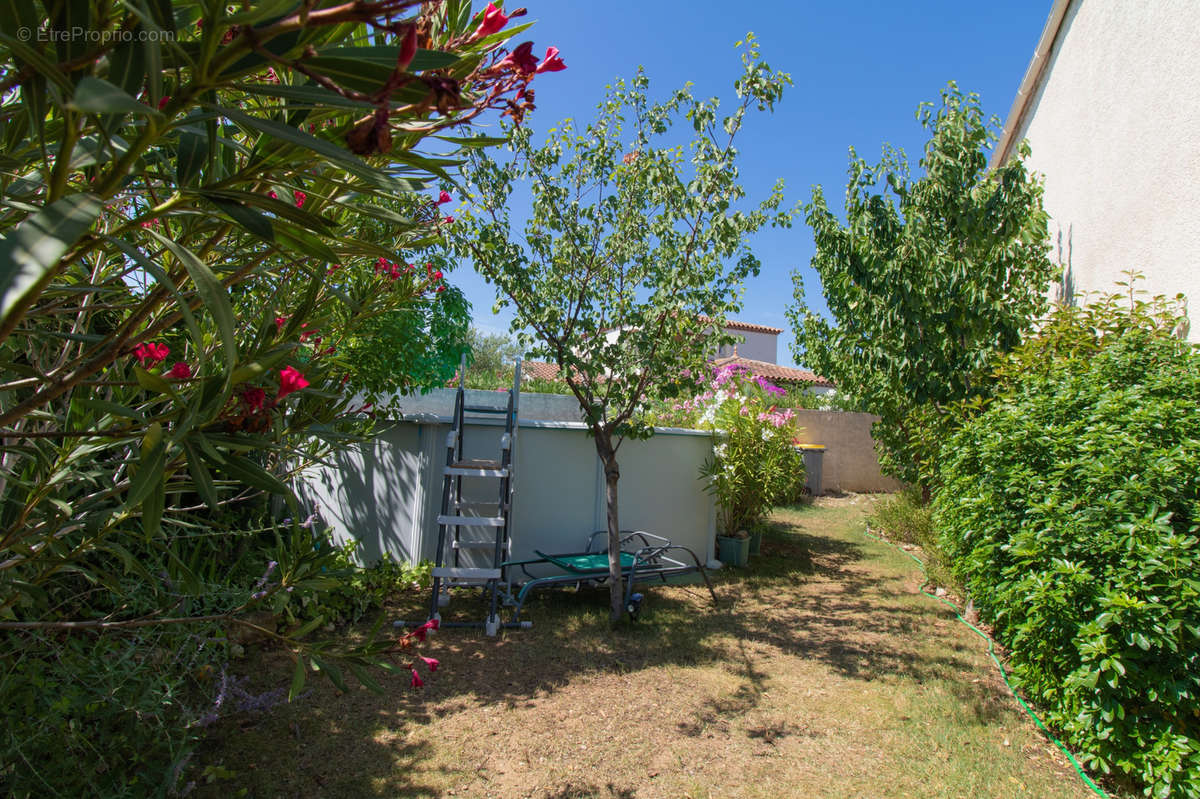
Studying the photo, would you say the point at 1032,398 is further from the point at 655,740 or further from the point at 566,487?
the point at 566,487

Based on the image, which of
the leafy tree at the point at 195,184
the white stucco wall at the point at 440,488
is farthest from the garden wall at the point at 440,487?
the leafy tree at the point at 195,184

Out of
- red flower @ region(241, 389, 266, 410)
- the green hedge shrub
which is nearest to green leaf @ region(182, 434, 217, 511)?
red flower @ region(241, 389, 266, 410)

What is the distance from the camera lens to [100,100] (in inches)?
17.6

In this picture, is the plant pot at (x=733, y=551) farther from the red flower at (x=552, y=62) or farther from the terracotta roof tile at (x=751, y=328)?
the terracotta roof tile at (x=751, y=328)

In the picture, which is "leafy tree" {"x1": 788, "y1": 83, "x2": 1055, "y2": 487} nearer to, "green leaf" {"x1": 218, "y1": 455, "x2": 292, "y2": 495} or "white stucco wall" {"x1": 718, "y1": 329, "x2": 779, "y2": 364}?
"green leaf" {"x1": 218, "y1": 455, "x2": 292, "y2": 495}

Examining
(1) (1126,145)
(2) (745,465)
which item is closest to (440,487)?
(2) (745,465)

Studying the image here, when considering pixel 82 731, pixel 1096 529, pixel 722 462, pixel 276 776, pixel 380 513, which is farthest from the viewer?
pixel 722 462

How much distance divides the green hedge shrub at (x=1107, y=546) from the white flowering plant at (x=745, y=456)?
10.3 feet

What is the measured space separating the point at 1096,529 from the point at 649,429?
9.53 feet

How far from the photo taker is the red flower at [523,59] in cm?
77

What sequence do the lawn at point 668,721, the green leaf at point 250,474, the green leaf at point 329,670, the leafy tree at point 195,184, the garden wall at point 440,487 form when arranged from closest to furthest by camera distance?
1. the leafy tree at point 195,184
2. the green leaf at point 250,474
3. the green leaf at point 329,670
4. the lawn at point 668,721
5. the garden wall at point 440,487

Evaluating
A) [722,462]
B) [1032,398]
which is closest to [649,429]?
[722,462]

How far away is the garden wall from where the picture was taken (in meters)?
5.78

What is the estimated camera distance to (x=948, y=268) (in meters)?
5.15
